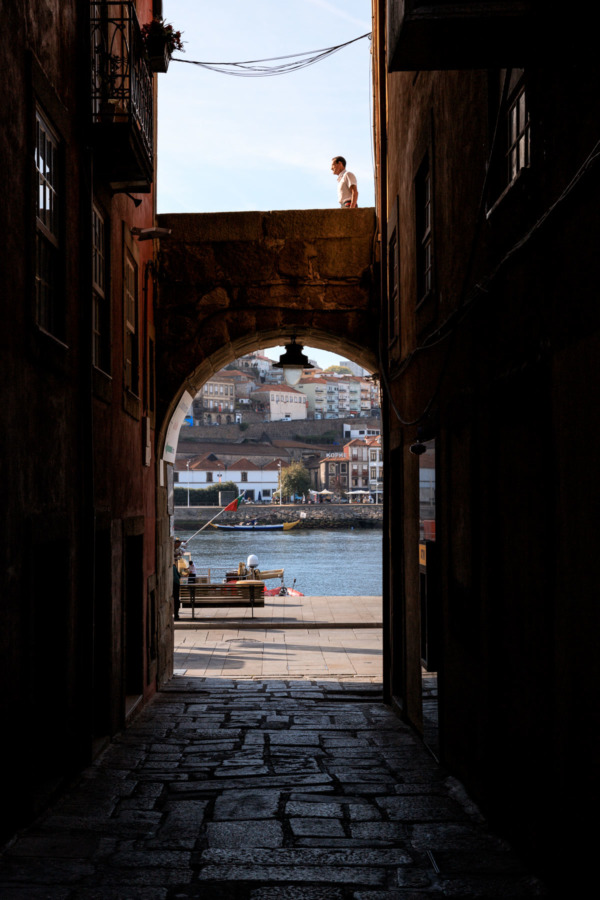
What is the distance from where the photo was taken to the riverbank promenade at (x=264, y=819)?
420cm

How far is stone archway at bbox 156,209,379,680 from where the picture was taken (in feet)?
39.9

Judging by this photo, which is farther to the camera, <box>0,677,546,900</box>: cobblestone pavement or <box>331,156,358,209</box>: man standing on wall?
<box>331,156,358,209</box>: man standing on wall

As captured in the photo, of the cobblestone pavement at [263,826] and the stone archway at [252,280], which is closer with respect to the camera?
the cobblestone pavement at [263,826]

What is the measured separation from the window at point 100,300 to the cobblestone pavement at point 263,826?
3506 millimetres

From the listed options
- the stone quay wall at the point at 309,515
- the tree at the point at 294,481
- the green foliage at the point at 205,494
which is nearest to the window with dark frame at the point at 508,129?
the stone quay wall at the point at 309,515

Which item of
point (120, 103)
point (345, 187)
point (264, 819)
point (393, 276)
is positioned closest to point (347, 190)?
point (345, 187)

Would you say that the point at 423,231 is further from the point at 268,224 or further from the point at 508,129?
the point at 268,224

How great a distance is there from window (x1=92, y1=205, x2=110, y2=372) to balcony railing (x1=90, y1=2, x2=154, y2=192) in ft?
1.54

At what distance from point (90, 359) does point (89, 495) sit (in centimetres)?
108

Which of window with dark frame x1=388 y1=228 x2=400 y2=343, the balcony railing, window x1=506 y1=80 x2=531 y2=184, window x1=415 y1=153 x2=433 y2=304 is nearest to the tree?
window with dark frame x1=388 y1=228 x2=400 y2=343

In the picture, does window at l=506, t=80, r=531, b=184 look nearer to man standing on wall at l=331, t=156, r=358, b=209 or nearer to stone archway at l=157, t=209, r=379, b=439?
stone archway at l=157, t=209, r=379, b=439

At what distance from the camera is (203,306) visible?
1223 cm

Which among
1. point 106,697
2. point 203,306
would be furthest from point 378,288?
point 106,697

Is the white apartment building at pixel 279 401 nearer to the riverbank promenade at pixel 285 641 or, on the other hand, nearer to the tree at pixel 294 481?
the tree at pixel 294 481
